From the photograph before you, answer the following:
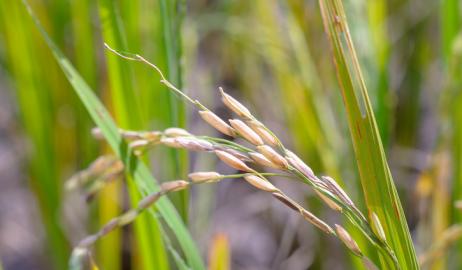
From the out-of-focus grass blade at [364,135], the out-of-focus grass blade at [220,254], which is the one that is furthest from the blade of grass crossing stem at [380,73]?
the out-of-focus grass blade at [364,135]

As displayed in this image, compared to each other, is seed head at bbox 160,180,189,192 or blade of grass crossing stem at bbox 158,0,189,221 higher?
Result: blade of grass crossing stem at bbox 158,0,189,221

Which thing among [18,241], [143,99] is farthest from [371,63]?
[18,241]

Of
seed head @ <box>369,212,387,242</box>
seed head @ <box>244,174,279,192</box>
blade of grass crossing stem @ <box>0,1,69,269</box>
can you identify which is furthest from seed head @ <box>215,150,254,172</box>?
blade of grass crossing stem @ <box>0,1,69,269</box>

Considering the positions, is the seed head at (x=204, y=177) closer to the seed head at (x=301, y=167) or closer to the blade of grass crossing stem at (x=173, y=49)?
the seed head at (x=301, y=167)

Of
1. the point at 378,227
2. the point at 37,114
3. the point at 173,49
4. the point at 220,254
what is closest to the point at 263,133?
the point at 378,227

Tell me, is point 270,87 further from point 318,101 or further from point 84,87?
point 84,87

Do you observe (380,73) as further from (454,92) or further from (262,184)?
(262,184)

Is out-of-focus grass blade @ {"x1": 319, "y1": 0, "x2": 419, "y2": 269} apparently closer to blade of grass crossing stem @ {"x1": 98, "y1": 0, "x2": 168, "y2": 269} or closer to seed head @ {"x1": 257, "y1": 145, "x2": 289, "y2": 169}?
seed head @ {"x1": 257, "y1": 145, "x2": 289, "y2": 169}

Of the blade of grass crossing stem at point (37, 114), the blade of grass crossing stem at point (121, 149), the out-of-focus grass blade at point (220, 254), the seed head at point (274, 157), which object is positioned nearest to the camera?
the seed head at point (274, 157)
